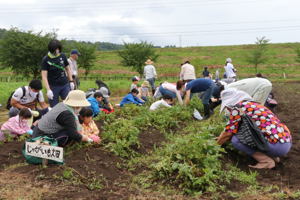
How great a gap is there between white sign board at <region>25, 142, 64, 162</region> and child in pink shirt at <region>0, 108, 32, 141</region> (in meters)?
2.07

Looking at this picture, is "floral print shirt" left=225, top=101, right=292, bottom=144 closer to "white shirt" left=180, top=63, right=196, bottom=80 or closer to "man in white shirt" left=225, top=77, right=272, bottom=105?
"man in white shirt" left=225, top=77, right=272, bottom=105

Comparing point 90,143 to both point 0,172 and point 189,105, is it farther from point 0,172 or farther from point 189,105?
point 189,105

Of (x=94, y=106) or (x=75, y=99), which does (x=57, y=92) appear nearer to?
(x=94, y=106)

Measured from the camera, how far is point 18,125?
6.36m

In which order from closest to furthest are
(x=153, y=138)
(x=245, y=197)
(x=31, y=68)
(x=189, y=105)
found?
1. (x=245, y=197)
2. (x=153, y=138)
3. (x=189, y=105)
4. (x=31, y=68)

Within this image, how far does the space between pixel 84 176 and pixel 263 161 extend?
2.59 meters

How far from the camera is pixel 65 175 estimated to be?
3934 millimetres

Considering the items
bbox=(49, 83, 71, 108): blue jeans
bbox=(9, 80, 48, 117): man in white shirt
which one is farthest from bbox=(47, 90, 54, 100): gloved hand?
bbox=(9, 80, 48, 117): man in white shirt

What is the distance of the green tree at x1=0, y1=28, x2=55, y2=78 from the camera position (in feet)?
75.9

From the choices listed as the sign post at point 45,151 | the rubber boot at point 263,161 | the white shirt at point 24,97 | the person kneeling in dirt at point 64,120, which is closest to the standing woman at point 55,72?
the white shirt at point 24,97

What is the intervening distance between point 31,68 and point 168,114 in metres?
18.3

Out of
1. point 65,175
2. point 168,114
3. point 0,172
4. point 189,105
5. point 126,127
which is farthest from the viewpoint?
point 189,105

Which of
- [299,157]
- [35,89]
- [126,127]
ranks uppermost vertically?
[35,89]

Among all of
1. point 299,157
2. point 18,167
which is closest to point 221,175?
point 299,157
